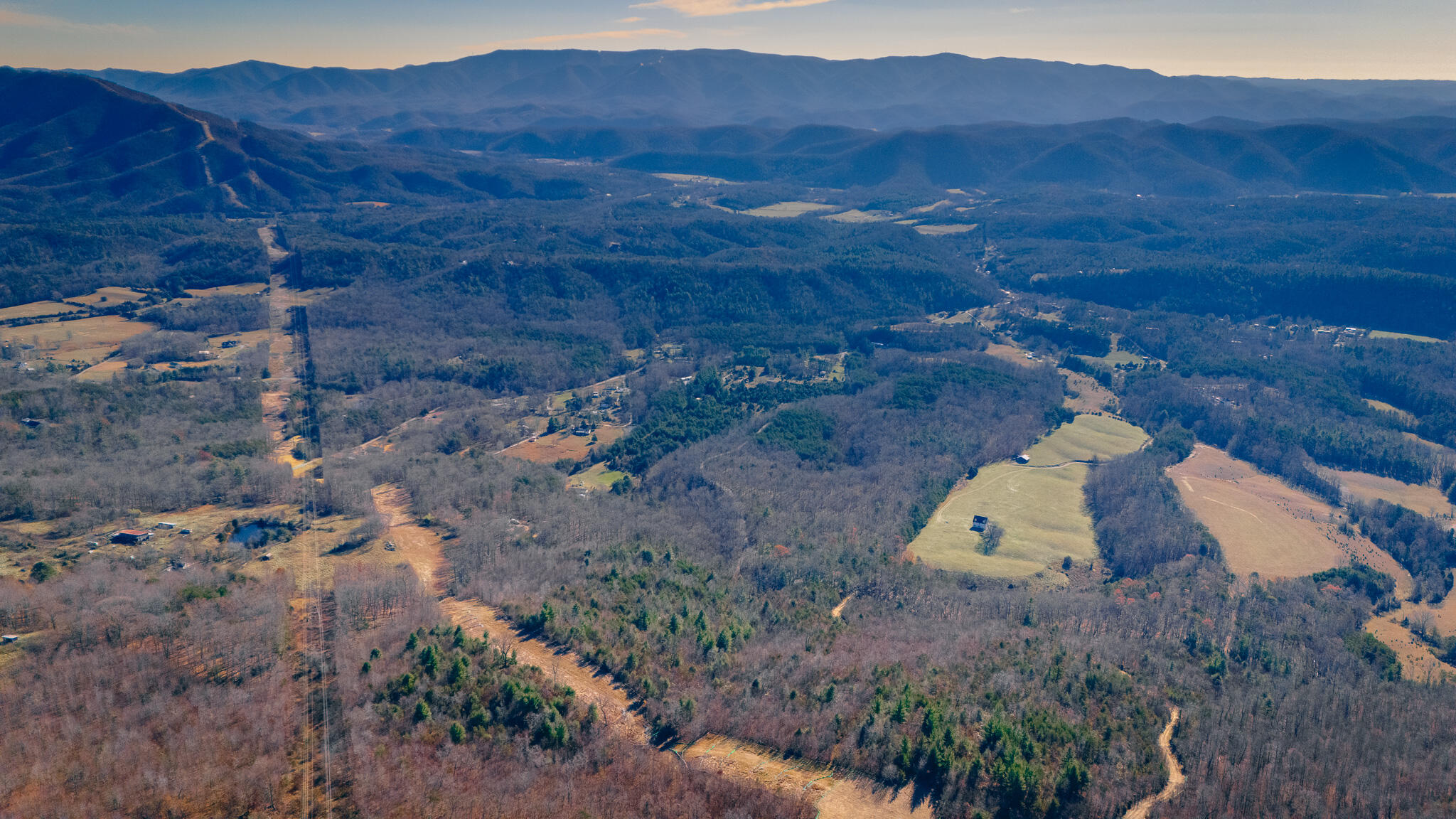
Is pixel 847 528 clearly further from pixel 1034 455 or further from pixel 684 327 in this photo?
pixel 684 327

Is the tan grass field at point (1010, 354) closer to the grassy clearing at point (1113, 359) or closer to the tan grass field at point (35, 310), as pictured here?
the grassy clearing at point (1113, 359)

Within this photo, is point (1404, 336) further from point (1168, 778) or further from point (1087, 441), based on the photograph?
point (1168, 778)

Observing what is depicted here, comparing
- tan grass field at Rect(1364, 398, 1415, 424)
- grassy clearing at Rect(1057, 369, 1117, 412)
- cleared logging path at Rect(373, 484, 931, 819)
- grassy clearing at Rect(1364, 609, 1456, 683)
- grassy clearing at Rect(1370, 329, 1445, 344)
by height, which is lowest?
grassy clearing at Rect(1364, 609, 1456, 683)

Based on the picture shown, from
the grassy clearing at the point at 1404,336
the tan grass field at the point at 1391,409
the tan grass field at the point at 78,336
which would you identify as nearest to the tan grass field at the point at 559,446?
the tan grass field at the point at 78,336

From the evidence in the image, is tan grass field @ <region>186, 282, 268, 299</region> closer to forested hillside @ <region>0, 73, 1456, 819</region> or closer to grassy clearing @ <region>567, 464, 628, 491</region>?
forested hillside @ <region>0, 73, 1456, 819</region>

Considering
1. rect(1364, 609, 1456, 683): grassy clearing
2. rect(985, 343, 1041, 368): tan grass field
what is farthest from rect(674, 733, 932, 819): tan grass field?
rect(985, 343, 1041, 368): tan grass field

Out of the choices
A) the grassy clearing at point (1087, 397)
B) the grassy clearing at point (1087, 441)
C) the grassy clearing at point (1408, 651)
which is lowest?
the grassy clearing at point (1408, 651)

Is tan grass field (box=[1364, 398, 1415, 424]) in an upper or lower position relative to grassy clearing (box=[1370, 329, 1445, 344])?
lower
